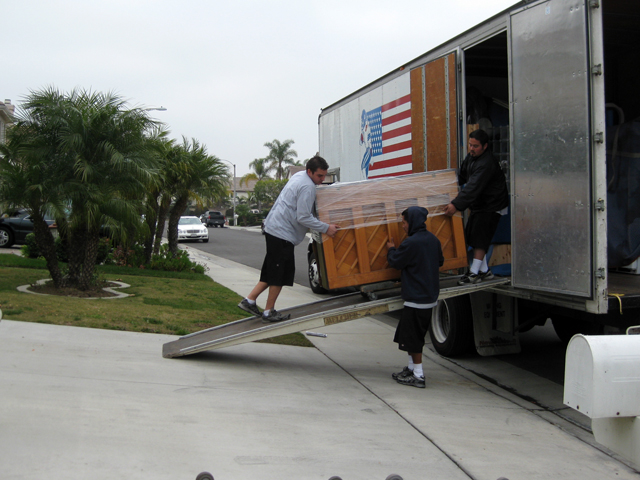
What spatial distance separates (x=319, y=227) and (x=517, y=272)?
1.88 meters

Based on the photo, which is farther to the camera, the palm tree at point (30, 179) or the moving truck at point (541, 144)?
the palm tree at point (30, 179)

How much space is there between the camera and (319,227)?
574cm

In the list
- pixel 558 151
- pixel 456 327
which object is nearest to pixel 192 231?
pixel 456 327

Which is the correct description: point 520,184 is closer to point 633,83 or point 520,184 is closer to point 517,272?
point 517,272

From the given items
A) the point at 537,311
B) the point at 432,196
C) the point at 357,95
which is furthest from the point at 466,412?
the point at 357,95

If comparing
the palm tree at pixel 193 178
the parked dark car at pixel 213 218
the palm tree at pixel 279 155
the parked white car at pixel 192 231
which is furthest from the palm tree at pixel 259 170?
the palm tree at pixel 193 178

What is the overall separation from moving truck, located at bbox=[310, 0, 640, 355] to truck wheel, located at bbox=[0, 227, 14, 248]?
13845 millimetres

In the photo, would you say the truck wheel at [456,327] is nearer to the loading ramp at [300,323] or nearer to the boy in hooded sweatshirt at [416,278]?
the loading ramp at [300,323]

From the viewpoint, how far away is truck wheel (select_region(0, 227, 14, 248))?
18.8 meters

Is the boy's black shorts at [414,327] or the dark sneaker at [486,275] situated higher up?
the dark sneaker at [486,275]

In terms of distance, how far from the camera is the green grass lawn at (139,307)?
285 inches

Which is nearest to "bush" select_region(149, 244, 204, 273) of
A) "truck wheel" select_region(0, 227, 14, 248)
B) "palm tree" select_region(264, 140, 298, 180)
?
"truck wheel" select_region(0, 227, 14, 248)

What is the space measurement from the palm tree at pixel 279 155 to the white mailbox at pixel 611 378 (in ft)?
225

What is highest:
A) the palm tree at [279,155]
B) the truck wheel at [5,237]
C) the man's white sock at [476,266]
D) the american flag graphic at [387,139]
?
the palm tree at [279,155]
